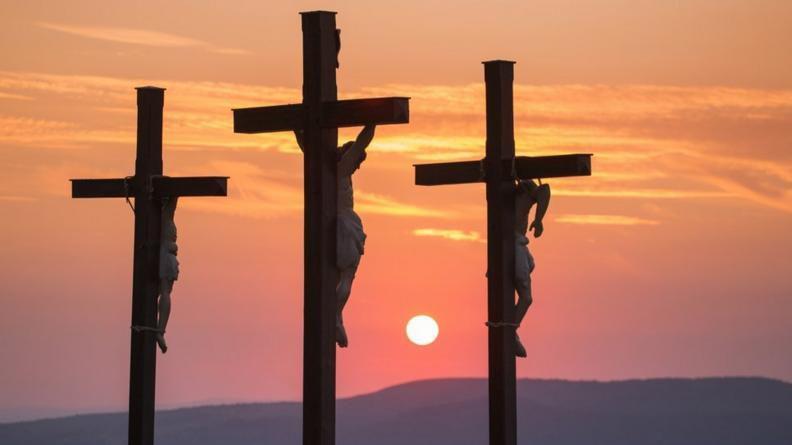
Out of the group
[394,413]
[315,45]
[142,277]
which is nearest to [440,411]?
[394,413]

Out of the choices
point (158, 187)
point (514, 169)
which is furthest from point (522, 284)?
point (158, 187)

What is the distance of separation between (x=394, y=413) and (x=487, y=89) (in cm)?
2678

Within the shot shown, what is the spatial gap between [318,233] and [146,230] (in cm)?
358

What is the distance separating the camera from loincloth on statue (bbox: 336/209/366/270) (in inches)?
821

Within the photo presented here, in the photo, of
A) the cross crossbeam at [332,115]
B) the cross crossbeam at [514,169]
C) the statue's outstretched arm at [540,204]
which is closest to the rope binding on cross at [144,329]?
the cross crossbeam at [332,115]

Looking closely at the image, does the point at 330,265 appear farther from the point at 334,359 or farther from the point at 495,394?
the point at 495,394

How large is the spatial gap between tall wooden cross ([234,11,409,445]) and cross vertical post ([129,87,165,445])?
10.6ft

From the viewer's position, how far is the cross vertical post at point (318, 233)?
2080 centimetres

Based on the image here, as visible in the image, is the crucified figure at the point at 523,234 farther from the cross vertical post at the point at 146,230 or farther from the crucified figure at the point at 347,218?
the cross vertical post at the point at 146,230

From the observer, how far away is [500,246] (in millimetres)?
22172

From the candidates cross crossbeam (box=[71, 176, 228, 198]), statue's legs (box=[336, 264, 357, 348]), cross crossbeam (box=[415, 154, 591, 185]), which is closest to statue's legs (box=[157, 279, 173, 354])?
cross crossbeam (box=[71, 176, 228, 198])

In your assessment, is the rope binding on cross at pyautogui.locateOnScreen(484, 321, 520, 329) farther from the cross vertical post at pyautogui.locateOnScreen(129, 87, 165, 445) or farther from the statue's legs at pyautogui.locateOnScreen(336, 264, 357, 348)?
the cross vertical post at pyautogui.locateOnScreen(129, 87, 165, 445)

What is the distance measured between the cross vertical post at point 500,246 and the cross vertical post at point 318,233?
1963mm

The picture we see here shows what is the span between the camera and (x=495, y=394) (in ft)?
72.8
